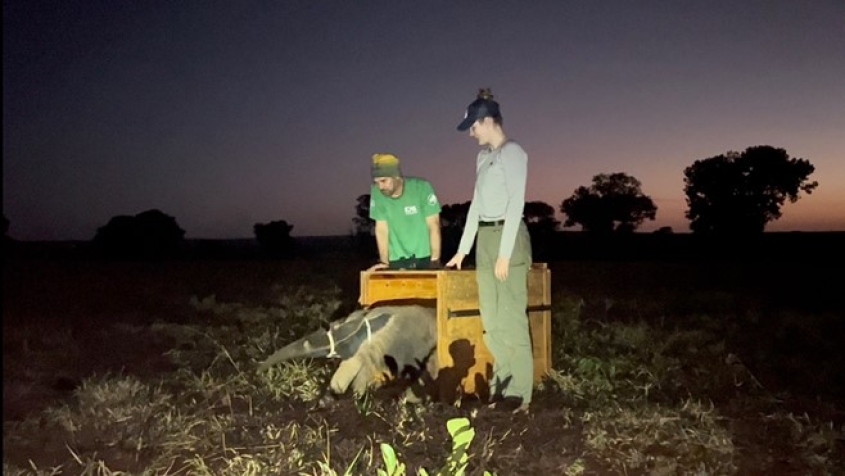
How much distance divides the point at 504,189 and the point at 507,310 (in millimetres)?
803

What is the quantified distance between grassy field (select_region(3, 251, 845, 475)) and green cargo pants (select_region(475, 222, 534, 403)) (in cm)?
26

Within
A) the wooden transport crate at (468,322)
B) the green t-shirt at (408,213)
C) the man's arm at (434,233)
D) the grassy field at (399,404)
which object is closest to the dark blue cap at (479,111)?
the wooden transport crate at (468,322)

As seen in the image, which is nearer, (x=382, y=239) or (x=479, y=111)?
(x=479, y=111)

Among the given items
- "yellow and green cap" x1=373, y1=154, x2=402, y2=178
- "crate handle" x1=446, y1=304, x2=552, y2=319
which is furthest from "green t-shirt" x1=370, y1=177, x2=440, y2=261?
"crate handle" x1=446, y1=304, x2=552, y2=319

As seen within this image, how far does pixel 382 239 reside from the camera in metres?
6.95

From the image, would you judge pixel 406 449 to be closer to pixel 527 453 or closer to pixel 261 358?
pixel 527 453

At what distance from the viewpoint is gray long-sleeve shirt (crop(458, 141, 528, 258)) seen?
5.17 metres

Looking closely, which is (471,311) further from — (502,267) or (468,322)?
(502,267)

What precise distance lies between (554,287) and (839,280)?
6.35 meters

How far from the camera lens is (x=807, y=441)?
194 inches

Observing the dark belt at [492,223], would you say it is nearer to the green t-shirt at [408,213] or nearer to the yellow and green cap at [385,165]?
the yellow and green cap at [385,165]

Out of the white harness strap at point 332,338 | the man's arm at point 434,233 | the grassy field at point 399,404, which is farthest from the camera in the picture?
the man's arm at point 434,233

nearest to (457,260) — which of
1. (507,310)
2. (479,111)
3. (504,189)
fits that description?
(507,310)

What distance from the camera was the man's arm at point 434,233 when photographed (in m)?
6.86
